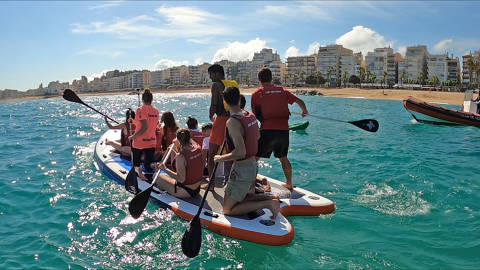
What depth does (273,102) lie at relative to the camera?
238 inches

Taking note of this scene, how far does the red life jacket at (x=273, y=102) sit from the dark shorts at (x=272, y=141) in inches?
11.6

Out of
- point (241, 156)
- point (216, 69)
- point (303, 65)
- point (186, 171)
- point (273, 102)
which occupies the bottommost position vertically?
point (186, 171)

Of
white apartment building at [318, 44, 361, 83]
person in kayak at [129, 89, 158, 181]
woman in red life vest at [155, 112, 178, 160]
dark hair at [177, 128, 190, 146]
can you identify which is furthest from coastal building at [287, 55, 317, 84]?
dark hair at [177, 128, 190, 146]

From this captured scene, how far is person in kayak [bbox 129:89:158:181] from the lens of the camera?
22.6 feet

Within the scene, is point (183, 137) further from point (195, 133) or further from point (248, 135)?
point (195, 133)

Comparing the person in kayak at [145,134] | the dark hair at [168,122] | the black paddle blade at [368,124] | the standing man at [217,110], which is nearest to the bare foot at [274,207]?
the standing man at [217,110]

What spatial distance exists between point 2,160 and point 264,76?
34.5ft

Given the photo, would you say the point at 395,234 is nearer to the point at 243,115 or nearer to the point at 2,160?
the point at 243,115

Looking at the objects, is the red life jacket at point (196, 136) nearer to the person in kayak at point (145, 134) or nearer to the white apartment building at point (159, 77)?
the person in kayak at point (145, 134)

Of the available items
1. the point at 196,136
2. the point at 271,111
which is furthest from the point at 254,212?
the point at 196,136

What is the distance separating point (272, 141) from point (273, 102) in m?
0.70

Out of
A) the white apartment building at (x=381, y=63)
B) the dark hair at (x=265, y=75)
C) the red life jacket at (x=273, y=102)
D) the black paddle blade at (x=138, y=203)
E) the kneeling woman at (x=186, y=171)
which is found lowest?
the black paddle blade at (x=138, y=203)

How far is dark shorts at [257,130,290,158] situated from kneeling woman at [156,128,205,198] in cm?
111

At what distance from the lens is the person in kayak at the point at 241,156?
15.0ft
